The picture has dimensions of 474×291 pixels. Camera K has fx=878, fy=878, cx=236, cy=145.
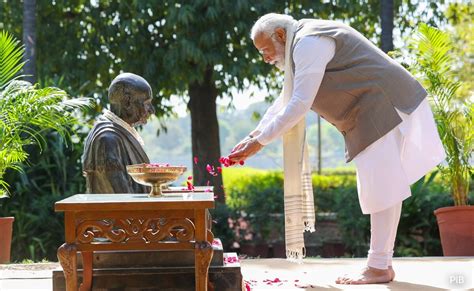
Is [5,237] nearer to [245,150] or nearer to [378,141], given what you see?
[245,150]

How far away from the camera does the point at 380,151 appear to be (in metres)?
4.86

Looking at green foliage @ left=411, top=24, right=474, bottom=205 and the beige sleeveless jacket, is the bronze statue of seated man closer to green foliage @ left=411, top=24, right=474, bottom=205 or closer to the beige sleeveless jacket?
the beige sleeveless jacket

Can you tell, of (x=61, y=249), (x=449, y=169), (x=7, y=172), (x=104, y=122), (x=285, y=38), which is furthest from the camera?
(x=7, y=172)

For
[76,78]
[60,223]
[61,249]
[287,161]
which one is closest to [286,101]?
[287,161]

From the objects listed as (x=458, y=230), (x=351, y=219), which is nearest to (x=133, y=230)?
(x=458, y=230)

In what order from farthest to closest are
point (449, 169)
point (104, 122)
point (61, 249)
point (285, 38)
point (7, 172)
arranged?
1. point (7, 172)
2. point (449, 169)
3. point (285, 38)
4. point (104, 122)
5. point (61, 249)

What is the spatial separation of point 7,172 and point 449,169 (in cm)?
448

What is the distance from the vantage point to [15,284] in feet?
18.1

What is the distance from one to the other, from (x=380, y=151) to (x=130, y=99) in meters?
1.40

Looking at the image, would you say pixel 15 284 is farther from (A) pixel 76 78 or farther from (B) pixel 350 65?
(A) pixel 76 78

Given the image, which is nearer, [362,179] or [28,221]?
[362,179]

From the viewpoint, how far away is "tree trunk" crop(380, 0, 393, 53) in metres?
10.3

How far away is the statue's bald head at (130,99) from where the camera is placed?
4738 millimetres

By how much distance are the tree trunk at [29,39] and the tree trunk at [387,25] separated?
4.03 m
